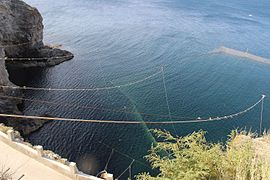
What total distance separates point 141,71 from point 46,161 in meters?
25.6

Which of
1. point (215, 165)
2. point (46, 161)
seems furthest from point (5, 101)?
point (215, 165)

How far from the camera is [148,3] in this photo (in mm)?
73812

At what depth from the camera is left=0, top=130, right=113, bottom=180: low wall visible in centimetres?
1461

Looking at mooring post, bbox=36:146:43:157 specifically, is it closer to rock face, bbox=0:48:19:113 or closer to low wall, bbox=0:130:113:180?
low wall, bbox=0:130:113:180

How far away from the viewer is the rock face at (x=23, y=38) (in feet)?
128

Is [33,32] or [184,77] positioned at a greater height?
[33,32]

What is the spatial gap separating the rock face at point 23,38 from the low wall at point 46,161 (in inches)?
976

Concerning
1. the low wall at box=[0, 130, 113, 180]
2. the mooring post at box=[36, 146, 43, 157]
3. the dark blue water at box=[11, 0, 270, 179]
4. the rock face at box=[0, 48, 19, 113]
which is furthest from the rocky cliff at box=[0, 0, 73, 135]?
the mooring post at box=[36, 146, 43, 157]

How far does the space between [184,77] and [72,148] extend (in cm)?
1839

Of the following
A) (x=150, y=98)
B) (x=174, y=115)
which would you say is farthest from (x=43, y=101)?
(x=174, y=115)

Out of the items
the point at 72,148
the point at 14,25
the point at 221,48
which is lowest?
the point at 72,148

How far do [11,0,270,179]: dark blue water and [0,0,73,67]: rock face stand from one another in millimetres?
2366

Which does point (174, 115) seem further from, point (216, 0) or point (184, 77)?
point (216, 0)

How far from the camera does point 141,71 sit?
4003 centimetres
